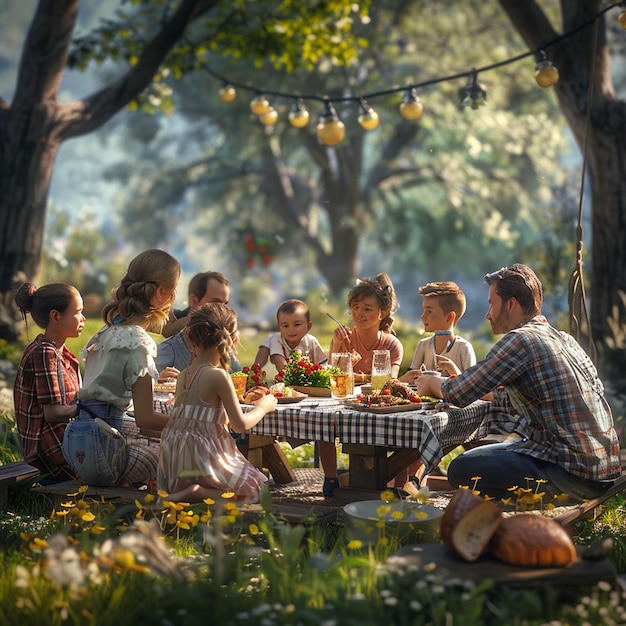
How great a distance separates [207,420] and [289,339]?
161 cm

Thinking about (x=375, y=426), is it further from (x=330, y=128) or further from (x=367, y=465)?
(x=330, y=128)

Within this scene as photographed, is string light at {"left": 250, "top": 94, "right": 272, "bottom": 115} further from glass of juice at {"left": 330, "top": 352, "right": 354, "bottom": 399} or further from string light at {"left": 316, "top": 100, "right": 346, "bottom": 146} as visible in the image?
glass of juice at {"left": 330, "top": 352, "right": 354, "bottom": 399}

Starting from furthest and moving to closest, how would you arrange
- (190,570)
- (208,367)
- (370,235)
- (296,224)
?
(370,235)
(296,224)
(208,367)
(190,570)

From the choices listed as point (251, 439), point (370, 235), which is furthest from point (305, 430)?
point (370, 235)

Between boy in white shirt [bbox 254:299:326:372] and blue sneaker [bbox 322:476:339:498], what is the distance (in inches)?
36.0

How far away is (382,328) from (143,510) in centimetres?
231

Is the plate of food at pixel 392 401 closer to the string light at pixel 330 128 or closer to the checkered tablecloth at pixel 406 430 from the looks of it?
the checkered tablecloth at pixel 406 430

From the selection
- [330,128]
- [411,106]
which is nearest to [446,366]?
[411,106]

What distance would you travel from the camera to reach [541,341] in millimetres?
5066

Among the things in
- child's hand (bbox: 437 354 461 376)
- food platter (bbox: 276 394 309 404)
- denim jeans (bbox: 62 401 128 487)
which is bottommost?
denim jeans (bbox: 62 401 128 487)

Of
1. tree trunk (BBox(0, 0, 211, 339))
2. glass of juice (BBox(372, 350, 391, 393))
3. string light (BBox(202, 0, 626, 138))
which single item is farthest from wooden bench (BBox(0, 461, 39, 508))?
tree trunk (BBox(0, 0, 211, 339))

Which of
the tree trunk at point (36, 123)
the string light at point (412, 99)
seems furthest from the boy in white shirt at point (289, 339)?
the tree trunk at point (36, 123)

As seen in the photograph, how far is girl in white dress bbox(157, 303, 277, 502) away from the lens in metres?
4.77

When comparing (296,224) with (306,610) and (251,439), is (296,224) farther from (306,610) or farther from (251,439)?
(306,610)
